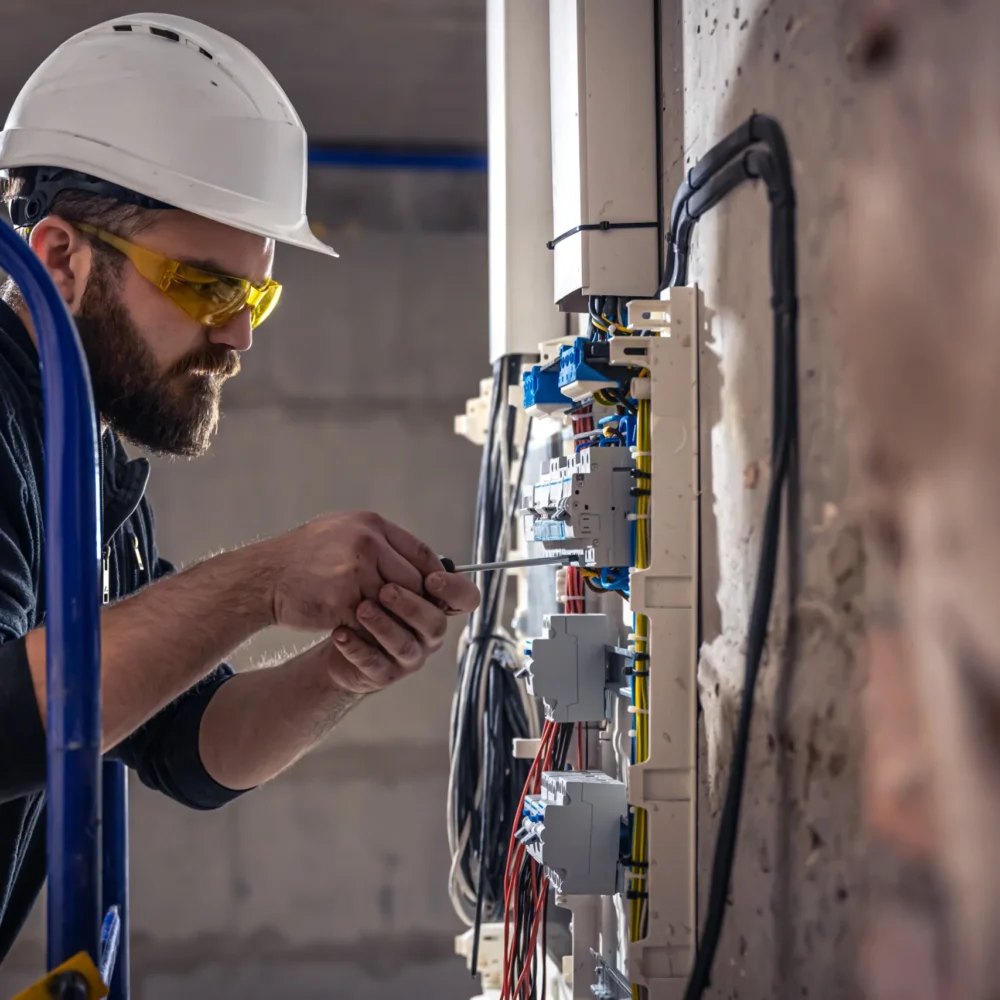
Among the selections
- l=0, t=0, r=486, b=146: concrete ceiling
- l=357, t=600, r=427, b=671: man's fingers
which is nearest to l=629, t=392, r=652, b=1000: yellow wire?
l=357, t=600, r=427, b=671: man's fingers

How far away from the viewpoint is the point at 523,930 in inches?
55.8

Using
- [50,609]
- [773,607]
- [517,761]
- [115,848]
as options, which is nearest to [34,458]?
[50,609]

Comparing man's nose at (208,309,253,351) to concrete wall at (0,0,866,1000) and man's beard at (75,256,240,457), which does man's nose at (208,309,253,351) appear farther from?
concrete wall at (0,0,866,1000)

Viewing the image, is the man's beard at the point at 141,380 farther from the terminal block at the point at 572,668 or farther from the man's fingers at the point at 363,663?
the terminal block at the point at 572,668

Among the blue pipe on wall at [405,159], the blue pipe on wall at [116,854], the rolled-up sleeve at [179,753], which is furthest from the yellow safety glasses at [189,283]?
the blue pipe on wall at [405,159]

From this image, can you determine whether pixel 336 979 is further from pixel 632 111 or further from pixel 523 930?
pixel 632 111

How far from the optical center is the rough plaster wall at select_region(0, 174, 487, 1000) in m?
2.99

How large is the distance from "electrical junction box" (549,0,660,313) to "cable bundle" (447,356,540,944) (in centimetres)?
50

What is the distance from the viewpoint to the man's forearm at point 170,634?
0.86 m

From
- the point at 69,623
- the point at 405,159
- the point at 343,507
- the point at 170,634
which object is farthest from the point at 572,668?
the point at 405,159

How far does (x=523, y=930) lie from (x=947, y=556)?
0.98 m

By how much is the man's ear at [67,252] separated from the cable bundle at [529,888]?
0.78m

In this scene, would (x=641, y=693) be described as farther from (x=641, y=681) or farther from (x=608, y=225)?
(x=608, y=225)

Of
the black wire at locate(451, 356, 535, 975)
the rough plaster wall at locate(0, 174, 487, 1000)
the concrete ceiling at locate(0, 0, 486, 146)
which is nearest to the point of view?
the black wire at locate(451, 356, 535, 975)
